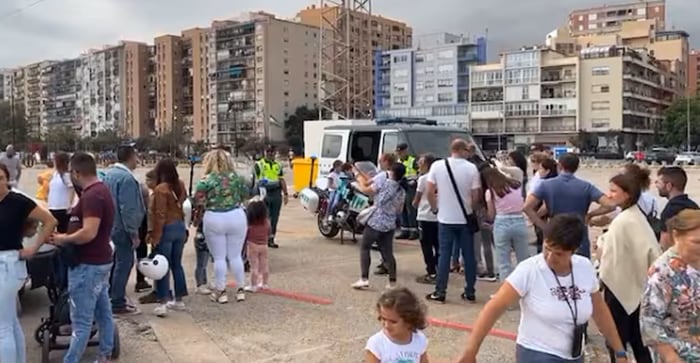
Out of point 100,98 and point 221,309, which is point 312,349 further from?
point 100,98

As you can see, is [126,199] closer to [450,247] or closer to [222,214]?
[222,214]

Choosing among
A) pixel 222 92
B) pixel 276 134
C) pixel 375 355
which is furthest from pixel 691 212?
pixel 222 92

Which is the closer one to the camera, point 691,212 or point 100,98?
point 691,212

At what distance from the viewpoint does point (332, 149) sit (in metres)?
14.2

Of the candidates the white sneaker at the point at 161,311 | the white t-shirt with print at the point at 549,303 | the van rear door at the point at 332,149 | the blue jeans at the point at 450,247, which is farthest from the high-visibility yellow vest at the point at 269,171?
the white t-shirt with print at the point at 549,303

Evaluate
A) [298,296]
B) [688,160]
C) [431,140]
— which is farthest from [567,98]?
[298,296]

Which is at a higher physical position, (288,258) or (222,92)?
(222,92)

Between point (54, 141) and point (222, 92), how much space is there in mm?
40564

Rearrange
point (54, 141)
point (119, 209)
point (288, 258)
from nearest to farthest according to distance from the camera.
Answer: point (119, 209) → point (288, 258) → point (54, 141)

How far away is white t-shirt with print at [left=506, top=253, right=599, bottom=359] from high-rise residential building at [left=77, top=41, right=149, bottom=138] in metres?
148

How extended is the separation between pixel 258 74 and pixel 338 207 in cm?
12182

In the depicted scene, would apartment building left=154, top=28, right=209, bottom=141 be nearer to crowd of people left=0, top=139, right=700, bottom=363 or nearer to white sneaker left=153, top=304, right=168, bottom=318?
crowd of people left=0, top=139, right=700, bottom=363

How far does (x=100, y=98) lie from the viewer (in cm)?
15862

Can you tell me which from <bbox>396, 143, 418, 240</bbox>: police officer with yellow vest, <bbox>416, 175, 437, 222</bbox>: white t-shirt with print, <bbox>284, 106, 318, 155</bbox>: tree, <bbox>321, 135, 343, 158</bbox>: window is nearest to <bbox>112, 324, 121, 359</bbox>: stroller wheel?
<bbox>416, 175, 437, 222</bbox>: white t-shirt with print
